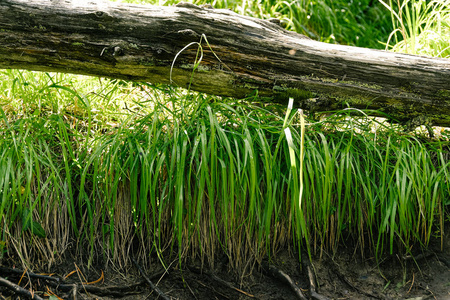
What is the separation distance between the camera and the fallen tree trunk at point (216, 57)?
1838 mm

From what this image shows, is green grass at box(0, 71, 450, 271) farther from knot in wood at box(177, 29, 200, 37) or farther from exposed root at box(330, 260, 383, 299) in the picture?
knot in wood at box(177, 29, 200, 37)

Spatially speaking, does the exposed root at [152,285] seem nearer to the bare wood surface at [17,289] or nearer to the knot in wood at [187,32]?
the bare wood surface at [17,289]

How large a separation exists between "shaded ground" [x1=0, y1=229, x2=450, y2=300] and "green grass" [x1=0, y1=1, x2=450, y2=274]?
0.22ft

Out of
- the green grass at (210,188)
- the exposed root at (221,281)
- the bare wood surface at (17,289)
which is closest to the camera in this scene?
the bare wood surface at (17,289)

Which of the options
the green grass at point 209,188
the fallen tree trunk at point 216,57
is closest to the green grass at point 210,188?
the green grass at point 209,188

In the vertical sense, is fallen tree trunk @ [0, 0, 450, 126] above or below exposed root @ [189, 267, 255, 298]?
above

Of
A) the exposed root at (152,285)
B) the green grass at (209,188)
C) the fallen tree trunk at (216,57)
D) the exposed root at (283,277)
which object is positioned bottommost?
the exposed root at (152,285)

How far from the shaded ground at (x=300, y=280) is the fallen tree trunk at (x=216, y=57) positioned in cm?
82

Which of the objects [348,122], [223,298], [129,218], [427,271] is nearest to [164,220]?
[129,218]

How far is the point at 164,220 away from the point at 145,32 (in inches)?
37.0

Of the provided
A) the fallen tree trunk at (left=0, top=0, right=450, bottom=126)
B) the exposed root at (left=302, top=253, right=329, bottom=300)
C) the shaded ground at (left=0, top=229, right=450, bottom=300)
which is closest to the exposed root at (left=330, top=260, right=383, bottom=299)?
the shaded ground at (left=0, top=229, right=450, bottom=300)

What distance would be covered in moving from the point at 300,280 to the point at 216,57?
1240mm

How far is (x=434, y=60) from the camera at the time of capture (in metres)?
2.12

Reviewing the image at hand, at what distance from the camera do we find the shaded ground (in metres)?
1.92
